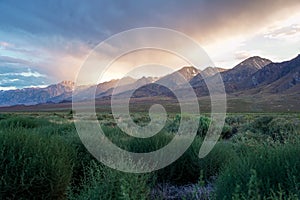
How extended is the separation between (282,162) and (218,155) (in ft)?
11.3

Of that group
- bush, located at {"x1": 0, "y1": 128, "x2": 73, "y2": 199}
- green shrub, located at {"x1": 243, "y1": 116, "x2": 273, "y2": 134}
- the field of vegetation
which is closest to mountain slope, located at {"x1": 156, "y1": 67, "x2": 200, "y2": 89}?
the field of vegetation

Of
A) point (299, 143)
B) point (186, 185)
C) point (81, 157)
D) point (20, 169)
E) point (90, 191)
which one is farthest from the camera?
point (81, 157)

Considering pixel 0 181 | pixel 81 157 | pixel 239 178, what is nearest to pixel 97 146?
pixel 81 157

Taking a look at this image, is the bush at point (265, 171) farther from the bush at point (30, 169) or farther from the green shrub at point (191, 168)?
the bush at point (30, 169)

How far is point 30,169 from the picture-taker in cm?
595

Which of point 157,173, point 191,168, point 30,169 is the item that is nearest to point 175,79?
point 191,168

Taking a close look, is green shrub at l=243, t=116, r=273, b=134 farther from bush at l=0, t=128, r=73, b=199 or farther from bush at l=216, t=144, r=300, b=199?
bush at l=0, t=128, r=73, b=199

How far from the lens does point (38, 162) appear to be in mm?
6125

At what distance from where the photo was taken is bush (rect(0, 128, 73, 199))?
5848 mm

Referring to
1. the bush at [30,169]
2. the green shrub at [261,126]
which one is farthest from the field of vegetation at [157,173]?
the green shrub at [261,126]

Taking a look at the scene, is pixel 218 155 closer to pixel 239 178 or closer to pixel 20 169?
pixel 239 178

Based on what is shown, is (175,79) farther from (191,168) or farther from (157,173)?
(157,173)

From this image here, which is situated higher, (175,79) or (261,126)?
(175,79)

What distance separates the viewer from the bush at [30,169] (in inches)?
230
